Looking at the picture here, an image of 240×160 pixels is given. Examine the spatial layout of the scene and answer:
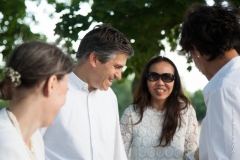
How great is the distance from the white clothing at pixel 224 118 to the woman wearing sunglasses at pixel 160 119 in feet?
7.30

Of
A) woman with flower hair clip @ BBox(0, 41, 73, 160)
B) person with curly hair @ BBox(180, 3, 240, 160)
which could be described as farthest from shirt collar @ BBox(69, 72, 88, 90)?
woman with flower hair clip @ BBox(0, 41, 73, 160)

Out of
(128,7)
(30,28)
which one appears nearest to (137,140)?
(128,7)

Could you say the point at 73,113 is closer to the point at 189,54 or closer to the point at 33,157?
the point at 189,54

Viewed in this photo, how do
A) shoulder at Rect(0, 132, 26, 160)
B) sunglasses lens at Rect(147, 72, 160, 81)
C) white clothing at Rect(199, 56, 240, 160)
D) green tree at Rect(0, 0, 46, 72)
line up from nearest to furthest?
1. shoulder at Rect(0, 132, 26, 160)
2. white clothing at Rect(199, 56, 240, 160)
3. sunglasses lens at Rect(147, 72, 160, 81)
4. green tree at Rect(0, 0, 46, 72)

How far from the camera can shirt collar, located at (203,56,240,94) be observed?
2.97m

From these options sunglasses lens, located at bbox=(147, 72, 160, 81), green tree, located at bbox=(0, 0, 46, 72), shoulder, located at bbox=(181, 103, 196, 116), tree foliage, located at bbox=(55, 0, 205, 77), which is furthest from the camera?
green tree, located at bbox=(0, 0, 46, 72)

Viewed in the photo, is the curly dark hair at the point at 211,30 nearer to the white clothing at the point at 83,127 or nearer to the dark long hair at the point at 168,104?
the white clothing at the point at 83,127

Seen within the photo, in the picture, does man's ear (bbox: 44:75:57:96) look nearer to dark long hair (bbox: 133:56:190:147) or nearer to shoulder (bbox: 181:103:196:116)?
dark long hair (bbox: 133:56:190:147)

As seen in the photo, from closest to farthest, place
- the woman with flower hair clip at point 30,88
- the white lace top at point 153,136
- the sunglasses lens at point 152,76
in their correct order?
the woman with flower hair clip at point 30,88
the white lace top at point 153,136
the sunglasses lens at point 152,76

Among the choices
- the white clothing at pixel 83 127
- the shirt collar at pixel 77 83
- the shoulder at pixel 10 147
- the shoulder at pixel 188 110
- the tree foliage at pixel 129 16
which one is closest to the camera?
the shoulder at pixel 10 147

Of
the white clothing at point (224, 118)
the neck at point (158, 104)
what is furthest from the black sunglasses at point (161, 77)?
the white clothing at point (224, 118)

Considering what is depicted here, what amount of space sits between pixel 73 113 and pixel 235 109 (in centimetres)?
→ 143

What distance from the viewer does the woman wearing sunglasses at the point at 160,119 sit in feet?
17.0

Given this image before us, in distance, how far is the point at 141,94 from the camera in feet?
18.2
